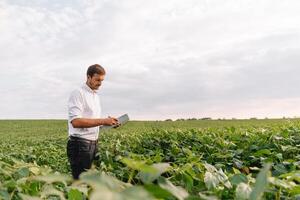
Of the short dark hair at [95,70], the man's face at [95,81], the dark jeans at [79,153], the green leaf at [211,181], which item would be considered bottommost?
the dark jeans at [79,153]

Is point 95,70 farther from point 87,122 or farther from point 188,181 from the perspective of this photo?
point 188,181

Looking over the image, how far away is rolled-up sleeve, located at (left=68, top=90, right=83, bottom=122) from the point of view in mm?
5074

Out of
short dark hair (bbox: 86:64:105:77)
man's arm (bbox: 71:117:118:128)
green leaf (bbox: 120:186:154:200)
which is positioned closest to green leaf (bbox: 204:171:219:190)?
green leaf (bbox: 120:186:154:200)

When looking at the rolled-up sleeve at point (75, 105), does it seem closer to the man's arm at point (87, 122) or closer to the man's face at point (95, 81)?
the man's arm at point (87, 122)

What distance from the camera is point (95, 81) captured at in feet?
17.4

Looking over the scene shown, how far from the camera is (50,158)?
999 centimetres

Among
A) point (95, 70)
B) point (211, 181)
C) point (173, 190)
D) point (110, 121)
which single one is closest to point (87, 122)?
point (110, 121)

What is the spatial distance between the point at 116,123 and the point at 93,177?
4572 millimetres

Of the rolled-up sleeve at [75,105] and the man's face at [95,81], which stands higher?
the man's face at [95,81]

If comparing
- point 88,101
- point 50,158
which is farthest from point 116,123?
point 50,158

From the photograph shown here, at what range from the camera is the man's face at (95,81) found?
527cm

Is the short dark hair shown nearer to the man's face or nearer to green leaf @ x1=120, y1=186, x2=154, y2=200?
the man's face

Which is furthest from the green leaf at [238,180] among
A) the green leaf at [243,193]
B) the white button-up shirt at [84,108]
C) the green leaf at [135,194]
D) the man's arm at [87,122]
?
the white button-up shirt at [84,108]

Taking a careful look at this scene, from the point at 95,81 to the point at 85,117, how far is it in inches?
16.5
